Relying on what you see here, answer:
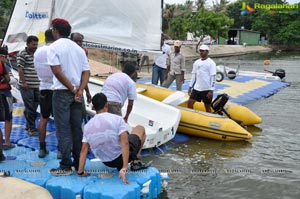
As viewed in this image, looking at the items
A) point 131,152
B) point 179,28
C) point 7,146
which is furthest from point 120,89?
point 179,28

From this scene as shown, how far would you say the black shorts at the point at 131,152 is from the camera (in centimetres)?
529

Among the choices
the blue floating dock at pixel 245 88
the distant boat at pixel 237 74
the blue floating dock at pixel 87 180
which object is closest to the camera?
the blue floating dock at pixel 87 180

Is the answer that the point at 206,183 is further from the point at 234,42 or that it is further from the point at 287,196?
the point at 234,42

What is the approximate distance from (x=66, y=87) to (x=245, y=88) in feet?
40.8

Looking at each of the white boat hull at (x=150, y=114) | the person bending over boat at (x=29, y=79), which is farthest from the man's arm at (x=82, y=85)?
the white boat hull at (x=150, y=114)

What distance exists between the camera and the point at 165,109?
9227 millimetres

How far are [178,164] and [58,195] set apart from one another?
2.74m

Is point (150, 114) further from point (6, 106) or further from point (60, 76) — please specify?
point (60, 76)

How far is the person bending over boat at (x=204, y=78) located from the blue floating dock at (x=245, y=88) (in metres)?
4.03

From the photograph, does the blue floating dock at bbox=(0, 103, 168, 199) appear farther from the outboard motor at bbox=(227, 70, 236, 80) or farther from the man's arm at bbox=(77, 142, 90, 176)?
the outboard motor at bbox=(227, 70, 236, 80)

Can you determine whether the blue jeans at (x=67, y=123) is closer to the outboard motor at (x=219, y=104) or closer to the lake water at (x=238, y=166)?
the lake water at (x=238, y=166)

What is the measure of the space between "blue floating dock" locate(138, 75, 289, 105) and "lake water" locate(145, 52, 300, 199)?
4075mm

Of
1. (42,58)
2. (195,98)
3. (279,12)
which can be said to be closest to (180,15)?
(279,12)

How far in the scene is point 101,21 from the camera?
871 cm
